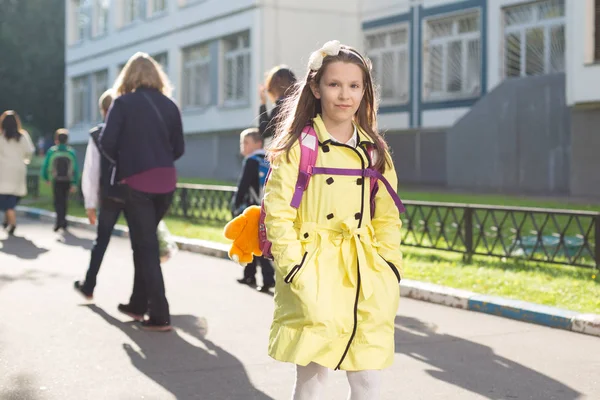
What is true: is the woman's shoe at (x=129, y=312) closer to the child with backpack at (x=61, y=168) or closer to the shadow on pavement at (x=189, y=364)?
the shadow on pavement at (x=189, y=364)

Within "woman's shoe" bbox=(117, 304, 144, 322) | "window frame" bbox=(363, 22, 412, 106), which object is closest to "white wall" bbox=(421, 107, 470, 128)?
"window frame" bbox=(363, 22, 412, 106)

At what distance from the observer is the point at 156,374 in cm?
523

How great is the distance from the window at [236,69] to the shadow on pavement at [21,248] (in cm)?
1549

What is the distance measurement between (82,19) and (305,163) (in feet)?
132

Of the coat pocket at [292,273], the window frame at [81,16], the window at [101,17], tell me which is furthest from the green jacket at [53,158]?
the window frame at [81,16]

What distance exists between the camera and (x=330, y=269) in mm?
3451

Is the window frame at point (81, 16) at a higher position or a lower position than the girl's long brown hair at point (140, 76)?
higher

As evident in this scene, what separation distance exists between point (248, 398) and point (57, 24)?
181 ft

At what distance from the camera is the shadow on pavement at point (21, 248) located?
37.3 ft

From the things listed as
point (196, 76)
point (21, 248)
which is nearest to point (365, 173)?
point (21, 248)

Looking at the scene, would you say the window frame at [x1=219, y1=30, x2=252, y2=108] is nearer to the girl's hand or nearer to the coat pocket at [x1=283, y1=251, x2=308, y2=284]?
the girl's hand

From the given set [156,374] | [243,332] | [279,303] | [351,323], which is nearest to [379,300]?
[351,323]

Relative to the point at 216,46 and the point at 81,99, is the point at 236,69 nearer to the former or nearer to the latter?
the point at 216,46

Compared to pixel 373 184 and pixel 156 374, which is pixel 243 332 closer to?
pixel 156 374
